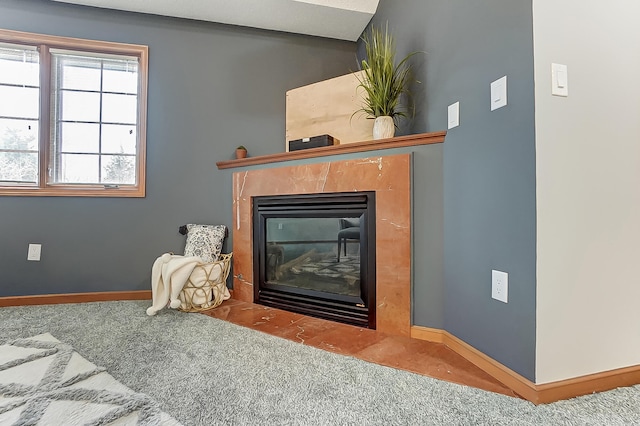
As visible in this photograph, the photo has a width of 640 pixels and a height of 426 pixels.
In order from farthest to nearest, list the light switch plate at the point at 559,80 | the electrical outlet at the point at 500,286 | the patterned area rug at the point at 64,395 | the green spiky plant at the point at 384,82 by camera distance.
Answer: the green spiky plant at the point at 384,82, the electrical outlet at the point at 500,286, the light switch plate at the point at 559,80, the patterned area rug at the point at 64,395

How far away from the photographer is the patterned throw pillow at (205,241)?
252cm

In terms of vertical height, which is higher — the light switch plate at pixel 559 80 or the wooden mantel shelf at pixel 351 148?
the light switch plate at pixel 559 80

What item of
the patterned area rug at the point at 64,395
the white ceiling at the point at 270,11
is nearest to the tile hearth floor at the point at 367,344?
the patterned area rug at the point at 64,395

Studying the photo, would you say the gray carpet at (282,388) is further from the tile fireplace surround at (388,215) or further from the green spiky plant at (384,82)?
the green spiky plant at (384,82)

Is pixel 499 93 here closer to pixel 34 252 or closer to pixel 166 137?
pixel 166 137

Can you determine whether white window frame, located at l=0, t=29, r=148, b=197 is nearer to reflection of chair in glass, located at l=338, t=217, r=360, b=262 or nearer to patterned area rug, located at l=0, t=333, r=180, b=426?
patterned area rug, located at l=0, t=333, r=180, b=426

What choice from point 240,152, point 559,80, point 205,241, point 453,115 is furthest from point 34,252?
point 559,80

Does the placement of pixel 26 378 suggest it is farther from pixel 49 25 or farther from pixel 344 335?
pixel 49 25

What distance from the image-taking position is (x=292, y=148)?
7.97 ft

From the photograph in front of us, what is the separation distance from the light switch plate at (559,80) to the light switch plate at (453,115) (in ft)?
1.47

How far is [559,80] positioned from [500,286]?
86 centimetres

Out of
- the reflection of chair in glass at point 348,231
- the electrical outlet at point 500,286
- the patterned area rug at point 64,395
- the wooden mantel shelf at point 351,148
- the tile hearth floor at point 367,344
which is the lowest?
the tile hearth floor at point 367,344

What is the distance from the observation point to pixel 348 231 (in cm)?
206

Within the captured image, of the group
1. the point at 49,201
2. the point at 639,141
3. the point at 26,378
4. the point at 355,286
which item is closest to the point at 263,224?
the point at 355,286
